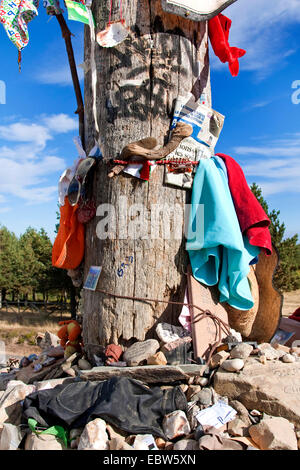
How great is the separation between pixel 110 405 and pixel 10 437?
624mm

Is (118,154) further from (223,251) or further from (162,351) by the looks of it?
(162,351)

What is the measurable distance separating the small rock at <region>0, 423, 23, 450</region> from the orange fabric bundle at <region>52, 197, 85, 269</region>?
4.96 feet

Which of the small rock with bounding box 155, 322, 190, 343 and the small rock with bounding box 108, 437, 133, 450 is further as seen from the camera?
the small rock with bounding box 155, 322, 190, 343

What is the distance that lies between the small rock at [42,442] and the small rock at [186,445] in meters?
0.69

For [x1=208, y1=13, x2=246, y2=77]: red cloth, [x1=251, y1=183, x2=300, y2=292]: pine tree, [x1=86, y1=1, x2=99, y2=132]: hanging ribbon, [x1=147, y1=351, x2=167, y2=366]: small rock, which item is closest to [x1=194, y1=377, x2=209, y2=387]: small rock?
[x1=147, y1=351, x2=167, y2=366]: small rock

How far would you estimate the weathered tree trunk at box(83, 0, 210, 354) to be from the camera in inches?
121

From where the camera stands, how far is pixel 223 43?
3598 millimetres

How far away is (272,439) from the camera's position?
2035 mm

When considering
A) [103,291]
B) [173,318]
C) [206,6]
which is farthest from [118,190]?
[206,6]

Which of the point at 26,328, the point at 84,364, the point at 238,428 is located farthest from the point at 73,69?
the point at 26,328

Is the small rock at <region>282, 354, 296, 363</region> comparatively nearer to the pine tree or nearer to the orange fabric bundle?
the orange fabric bundle

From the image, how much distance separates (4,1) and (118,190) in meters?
2.11

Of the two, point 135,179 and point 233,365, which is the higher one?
point 135,179

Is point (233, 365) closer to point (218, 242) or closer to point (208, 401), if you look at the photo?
point (208, 401)
